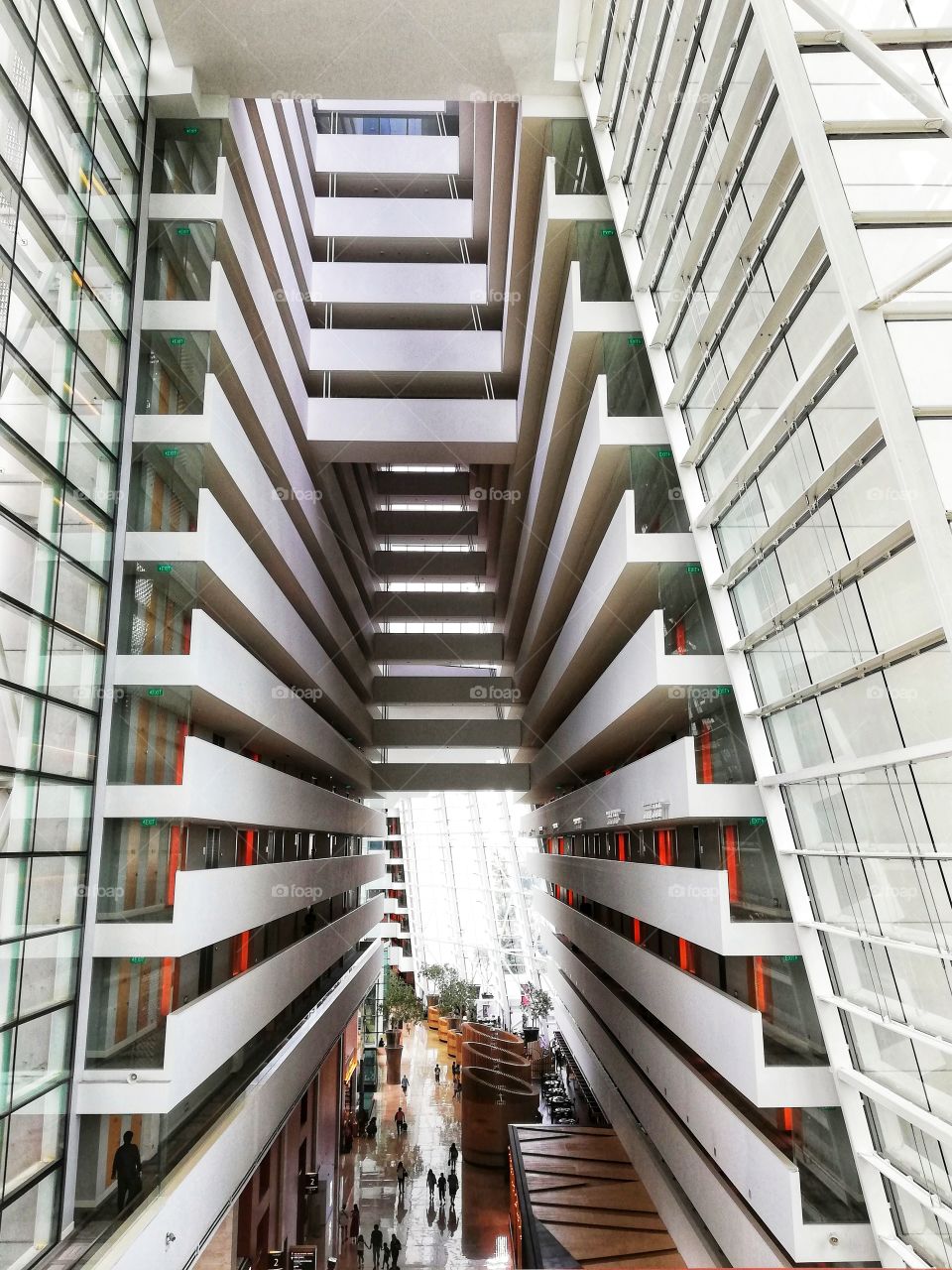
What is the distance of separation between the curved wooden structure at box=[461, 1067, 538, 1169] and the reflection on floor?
489 mm

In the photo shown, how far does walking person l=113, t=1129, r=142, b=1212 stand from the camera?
37.9 feet

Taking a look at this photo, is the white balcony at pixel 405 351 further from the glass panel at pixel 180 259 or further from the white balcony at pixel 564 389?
the glass panel at pixel 180 259

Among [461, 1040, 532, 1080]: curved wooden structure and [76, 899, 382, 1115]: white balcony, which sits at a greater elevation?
[76, 899, 382, 1115]: white balcony

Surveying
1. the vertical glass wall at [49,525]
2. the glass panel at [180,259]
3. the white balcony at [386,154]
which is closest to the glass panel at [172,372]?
the vertical glass wall at [49,525]

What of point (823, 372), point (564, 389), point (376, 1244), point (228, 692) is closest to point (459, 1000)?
point (376, 1244)

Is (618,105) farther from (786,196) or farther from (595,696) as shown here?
(595,696)

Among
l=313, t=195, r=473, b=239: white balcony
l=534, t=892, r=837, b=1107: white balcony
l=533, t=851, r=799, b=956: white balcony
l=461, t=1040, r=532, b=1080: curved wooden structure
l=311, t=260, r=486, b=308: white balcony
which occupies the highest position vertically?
l=313, t=195, r=473, b=239: white balcony

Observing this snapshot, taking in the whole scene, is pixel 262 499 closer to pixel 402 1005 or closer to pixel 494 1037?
pixel 494 1037

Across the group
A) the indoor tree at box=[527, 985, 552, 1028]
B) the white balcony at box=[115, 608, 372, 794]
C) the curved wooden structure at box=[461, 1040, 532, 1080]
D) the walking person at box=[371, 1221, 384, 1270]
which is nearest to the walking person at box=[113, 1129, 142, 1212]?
the white balcony at box=[115, 608, 372, 794]

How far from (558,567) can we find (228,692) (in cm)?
910

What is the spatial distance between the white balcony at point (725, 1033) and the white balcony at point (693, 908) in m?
0.69

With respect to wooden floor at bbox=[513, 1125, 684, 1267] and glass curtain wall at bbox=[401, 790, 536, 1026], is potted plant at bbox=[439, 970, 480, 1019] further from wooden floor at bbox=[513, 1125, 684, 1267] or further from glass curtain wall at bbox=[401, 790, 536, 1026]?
wooden floor at bbox=[513, 1125, 684, 1267]

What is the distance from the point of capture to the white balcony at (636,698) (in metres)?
13.1

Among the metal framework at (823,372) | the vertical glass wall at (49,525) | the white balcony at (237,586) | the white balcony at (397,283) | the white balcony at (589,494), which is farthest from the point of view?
the white balcony at (397,283)
